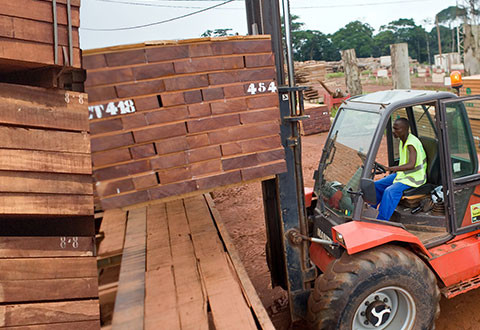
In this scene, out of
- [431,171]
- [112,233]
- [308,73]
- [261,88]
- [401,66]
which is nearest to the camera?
[261,88]

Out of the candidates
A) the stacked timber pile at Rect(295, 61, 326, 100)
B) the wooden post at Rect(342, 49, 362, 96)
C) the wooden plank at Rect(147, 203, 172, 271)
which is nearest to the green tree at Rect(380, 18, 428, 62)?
the stacked timber pile at Rect(295, 61, 326, 100)

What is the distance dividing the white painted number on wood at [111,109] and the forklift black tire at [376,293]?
2.15m

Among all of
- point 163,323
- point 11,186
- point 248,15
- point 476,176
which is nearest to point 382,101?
point 476,176

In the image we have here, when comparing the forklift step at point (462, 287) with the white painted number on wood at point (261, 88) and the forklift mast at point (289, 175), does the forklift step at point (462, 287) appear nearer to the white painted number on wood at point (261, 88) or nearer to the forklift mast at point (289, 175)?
the forklift mast at point (289, 175)

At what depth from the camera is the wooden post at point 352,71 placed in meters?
16.3

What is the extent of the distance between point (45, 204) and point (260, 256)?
4.31 m

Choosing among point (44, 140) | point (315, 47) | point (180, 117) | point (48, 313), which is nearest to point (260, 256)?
point (180, 117)

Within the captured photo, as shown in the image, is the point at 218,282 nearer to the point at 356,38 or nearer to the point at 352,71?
the point at 352,71

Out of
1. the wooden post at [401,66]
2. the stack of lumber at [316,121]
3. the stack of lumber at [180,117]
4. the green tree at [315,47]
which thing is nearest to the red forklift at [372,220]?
the stack of lumber at [180,117]

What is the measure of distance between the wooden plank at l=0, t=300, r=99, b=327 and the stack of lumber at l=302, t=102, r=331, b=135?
13.2 meters

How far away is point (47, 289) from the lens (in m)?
2.25

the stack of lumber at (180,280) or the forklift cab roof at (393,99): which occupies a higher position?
the forklift cab roof at (393,99)

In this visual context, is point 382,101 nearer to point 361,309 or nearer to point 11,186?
point 361,309

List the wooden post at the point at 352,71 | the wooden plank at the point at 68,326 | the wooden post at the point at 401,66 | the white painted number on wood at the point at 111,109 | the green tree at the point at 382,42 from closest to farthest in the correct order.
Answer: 1. the wooden plank at the point at 68,326
2. the white painted number on wood at the point at 111,109
3. the wooden post at the point at 401,66
4. the wooden post at the point at 352,71
5. the green tree at the point at 382,42
